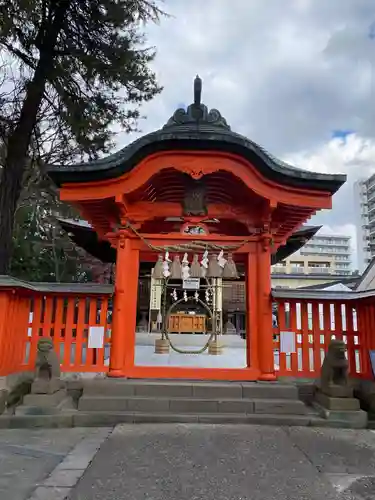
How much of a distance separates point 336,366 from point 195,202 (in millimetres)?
3126

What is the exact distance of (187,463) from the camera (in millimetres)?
3312

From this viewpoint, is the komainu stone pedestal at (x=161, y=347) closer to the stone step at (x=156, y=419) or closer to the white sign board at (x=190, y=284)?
the white sign board at (x=190, y=284)

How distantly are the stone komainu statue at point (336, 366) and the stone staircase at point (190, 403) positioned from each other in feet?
1.58

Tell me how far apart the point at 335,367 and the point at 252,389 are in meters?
1.14

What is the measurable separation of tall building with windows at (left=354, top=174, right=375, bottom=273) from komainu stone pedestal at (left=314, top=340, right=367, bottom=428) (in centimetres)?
6329

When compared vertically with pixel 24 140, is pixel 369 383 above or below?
below

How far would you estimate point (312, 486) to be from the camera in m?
2.90

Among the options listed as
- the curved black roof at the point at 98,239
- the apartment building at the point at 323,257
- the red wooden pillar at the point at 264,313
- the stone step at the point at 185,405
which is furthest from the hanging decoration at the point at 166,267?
the apartment building at the point at 323,257

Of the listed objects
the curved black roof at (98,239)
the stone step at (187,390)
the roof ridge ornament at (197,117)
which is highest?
the roof ridge ornament at (197,117)

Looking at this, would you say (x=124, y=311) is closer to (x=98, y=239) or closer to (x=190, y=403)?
(x=190, y=403)

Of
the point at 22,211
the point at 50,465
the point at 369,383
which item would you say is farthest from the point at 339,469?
the point at 22,211

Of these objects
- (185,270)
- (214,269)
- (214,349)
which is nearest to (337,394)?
(214,269)

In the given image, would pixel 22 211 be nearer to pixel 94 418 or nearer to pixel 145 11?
pixel 145 11

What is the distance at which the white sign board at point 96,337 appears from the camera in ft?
17.5
